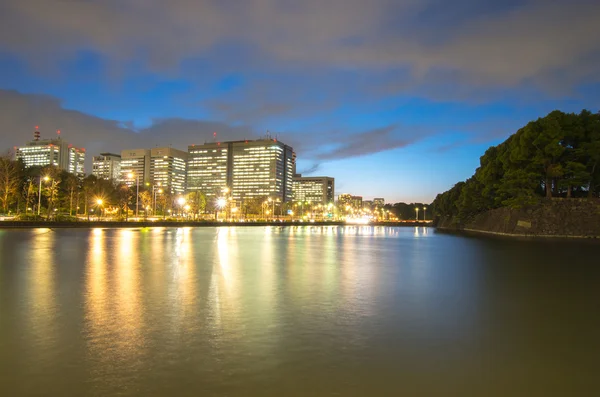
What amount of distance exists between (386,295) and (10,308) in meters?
9.10

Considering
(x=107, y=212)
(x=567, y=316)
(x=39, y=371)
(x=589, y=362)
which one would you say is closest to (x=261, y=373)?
(x=39, y=371)

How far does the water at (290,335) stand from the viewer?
532 cm

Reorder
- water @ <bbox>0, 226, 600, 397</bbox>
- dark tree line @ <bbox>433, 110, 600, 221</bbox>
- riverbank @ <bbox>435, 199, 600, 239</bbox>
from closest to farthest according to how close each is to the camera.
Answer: water @ <bbox>0, 226, 600, 397</bbox>
riverbank @ <bbox>435, 199, 600, 239</bbox>
dark tree line @ <bbox>433, 110, 600, 221</bbox>

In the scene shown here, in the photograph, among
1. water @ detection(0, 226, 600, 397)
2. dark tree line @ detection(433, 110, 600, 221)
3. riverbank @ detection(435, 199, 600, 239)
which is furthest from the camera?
dark tree line @ detection(433, 110, 600, 221)

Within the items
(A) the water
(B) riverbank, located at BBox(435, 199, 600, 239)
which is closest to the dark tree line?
(B) riverbank, located at BBox(435, 199, 600, 239)

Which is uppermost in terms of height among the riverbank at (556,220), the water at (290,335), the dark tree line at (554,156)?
the dark tree line at (554,156)

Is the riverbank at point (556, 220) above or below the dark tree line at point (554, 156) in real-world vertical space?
below

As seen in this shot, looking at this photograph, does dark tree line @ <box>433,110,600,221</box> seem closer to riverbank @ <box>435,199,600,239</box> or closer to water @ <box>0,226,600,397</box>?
riverbank @ <box>435,199,600,239</box>

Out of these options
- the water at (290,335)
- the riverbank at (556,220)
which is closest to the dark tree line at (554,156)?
the riverbank at (556,220)

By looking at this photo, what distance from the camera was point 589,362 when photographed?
6289 millimetres

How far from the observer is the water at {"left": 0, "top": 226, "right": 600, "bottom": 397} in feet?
17.5

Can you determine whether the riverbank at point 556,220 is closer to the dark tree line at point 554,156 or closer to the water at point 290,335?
the dark tree line at point 554,156

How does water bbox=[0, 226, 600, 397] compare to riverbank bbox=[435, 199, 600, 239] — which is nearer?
water bbox=[0, 226, 600, 397]

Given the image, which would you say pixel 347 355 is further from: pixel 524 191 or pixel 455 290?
pixel 524 191
